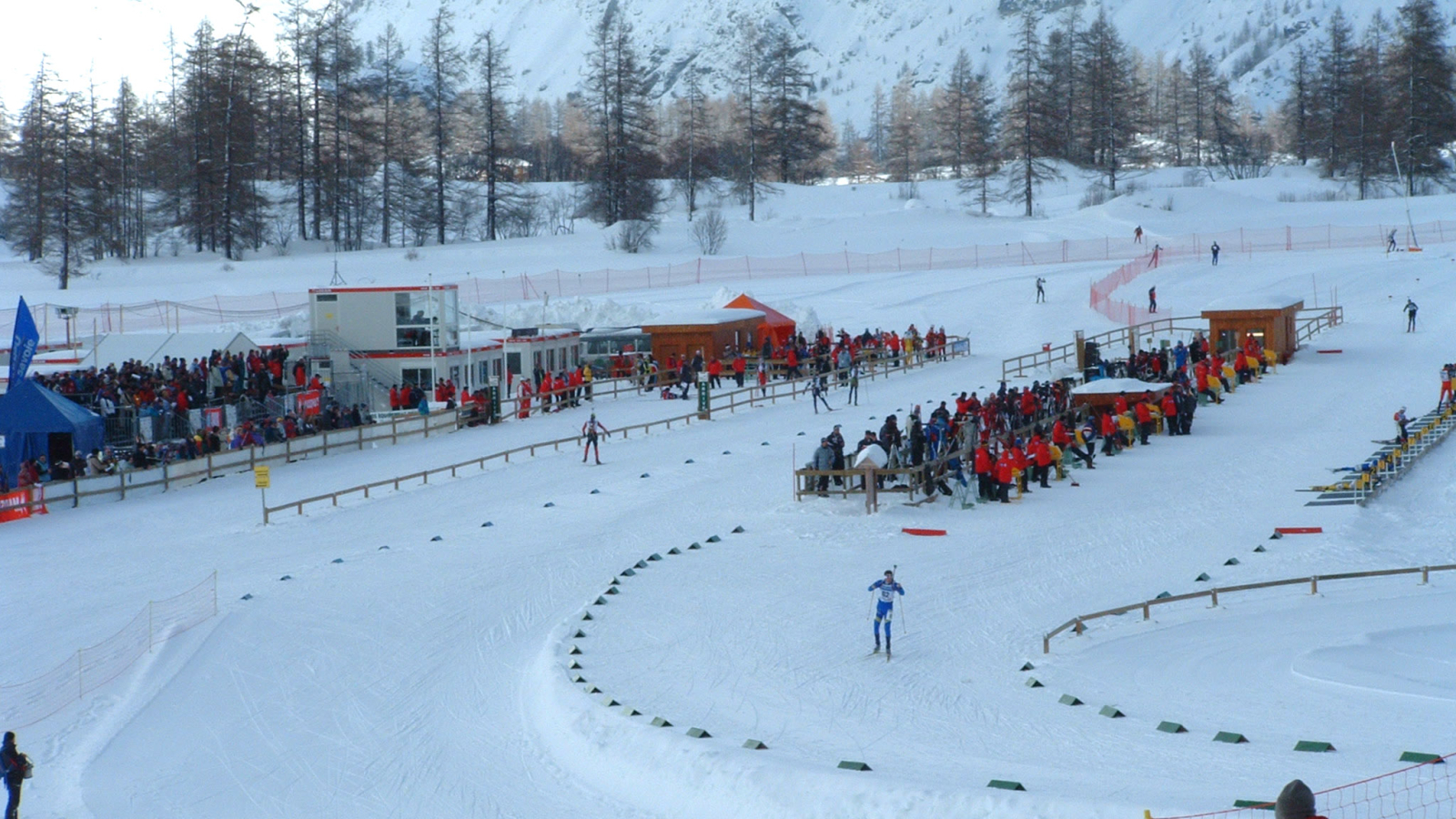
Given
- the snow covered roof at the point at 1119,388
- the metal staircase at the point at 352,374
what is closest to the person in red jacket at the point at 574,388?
the metal staircase at the point at 352,374

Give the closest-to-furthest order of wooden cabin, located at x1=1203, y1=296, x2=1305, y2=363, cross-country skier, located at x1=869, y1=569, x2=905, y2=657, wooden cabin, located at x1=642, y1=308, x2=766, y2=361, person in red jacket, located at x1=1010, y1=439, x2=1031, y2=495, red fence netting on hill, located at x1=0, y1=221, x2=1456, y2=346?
cross-country skier, located at x1=869, y1=569, x2=905, y2=657, person in red jacket, located at x1=1010, y1=439, x2=1031, y2=495, wooden cabin, located at x1=1203, y1=296, x2=1305, y2=363, wooden cabin, located at x1=642, y1=308, x2=766, y2=361, red fence netting on hill, located at x1=0, y1=221, x2=1456, y2=346

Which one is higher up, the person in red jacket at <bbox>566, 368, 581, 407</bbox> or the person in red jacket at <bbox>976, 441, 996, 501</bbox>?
the person in red jacket at <bbox>566, 368, 581, 407</bbox>

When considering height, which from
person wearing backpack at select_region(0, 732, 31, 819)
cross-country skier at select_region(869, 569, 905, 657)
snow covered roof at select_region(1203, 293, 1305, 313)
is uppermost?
snow covered roof at select_region(1203, 293, 1305, 313)

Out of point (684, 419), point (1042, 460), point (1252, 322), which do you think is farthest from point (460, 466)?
point (1252, 322)

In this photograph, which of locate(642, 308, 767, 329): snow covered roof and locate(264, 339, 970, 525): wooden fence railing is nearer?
locate(264, 339, 970, 525): wooden fence railing

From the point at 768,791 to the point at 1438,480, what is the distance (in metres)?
16.1

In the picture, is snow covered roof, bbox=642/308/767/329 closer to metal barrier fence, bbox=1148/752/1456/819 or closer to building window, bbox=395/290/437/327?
building window, bbox=395/290/437/327

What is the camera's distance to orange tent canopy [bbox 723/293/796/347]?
4197cm

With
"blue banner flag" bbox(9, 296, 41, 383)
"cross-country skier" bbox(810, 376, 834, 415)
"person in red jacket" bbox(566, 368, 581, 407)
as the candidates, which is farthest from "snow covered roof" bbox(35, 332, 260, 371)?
"cross-country skier" bbox(810, 376, 834, 415)

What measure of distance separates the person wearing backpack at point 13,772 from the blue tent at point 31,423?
15523 millimetres

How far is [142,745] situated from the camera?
13.6 m

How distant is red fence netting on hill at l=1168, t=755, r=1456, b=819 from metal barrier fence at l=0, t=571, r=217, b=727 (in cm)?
1186

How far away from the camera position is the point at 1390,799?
8.98m

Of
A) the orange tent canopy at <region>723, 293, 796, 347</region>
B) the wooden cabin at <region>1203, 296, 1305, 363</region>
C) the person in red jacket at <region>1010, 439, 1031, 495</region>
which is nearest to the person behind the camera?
the person in red jacket at <region>1010, 439, 1031, 495</region>
